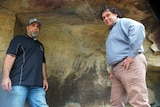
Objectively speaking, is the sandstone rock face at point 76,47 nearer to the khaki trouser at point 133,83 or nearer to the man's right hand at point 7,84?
the man's right hand at point 7,84

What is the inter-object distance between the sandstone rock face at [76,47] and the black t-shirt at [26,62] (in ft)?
2.02

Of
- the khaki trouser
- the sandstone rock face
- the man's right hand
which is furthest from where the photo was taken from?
the sandstone rock face

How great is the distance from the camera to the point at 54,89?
3.77 m

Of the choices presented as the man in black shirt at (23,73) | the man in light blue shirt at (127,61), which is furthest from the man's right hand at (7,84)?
the man in light blue shirt at (127,61)

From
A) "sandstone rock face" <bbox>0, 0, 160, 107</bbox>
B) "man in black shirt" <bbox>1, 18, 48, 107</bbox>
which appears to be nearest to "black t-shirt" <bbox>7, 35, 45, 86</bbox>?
"man in black shirt" <bbox>1, 18, 48, 107</bbox>

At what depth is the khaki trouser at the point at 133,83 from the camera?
7.82 feet

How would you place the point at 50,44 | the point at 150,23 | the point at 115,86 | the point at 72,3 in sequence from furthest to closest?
the point at 50,44
the point at 150,23
the point at 72,3
the point at 115,86

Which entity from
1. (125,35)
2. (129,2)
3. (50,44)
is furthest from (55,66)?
(125,35)

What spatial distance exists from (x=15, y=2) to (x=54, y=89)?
3.80 ft

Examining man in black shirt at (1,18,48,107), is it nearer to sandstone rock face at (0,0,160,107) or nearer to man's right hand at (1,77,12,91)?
man's right hand at (1,77,12,91)

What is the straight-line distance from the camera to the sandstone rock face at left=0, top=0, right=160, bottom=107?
3486 mm

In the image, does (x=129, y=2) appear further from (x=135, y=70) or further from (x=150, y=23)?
(x=135, y=70)

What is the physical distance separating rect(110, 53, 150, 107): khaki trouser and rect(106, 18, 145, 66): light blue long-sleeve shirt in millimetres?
68

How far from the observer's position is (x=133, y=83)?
2.43m
